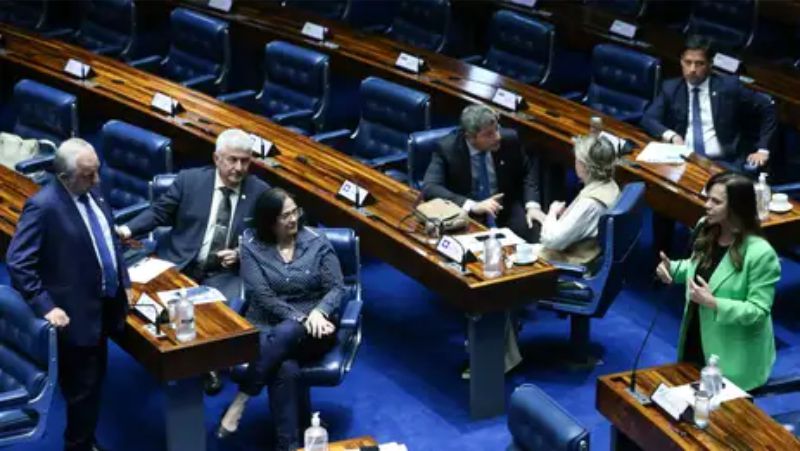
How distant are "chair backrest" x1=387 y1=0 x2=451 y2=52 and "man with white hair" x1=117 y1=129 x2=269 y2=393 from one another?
3635 millimetres

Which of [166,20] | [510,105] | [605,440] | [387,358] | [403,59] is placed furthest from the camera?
[166,20]

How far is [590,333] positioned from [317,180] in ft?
4.98

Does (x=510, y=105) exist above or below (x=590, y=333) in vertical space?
above

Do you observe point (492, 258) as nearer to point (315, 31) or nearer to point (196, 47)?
point (315, 31)

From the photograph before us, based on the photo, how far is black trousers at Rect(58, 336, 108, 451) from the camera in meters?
6.31

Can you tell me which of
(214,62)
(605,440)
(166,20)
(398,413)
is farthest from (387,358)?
(166,20)

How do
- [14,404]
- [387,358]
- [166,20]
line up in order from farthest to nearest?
[166,20] < [387,358] < [14,404]

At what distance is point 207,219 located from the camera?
23.9 feet

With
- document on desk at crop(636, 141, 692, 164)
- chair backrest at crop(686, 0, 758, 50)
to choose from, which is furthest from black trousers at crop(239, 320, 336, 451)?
chair backrest at crop(686, 0, 758, 50)

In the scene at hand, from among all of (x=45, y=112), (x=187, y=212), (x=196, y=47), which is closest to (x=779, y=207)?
(x=187, y=212)

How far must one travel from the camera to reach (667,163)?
7.90 metres

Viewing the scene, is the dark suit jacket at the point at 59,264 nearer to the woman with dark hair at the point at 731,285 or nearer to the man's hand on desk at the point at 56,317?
the man's hand on desk at the point at 56,317

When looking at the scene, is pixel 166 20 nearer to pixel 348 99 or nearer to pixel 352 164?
pixel 348 99

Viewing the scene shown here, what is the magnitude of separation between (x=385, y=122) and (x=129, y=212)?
5.22 ft
